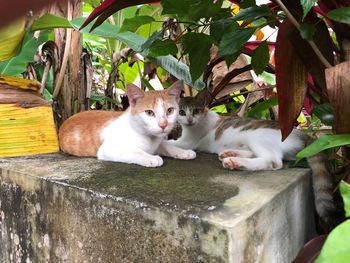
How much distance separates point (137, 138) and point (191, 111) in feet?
1.21

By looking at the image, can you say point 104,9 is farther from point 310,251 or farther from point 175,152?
point 310,251

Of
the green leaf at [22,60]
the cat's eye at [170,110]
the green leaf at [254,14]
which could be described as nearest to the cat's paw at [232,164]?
the cat's eye at [170,110]

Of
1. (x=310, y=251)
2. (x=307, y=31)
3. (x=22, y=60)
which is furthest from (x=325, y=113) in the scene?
(x=22, y=60)

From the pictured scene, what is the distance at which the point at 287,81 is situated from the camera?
3.13 ft

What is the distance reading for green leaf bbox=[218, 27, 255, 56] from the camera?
898mm

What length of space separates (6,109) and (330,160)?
3.98 ft

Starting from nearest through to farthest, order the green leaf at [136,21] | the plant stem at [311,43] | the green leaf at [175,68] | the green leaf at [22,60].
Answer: the plant stem at [311,43] < the green leaf at [136,21] < the green leaf at [175,68] < the green leaf at [22,60]

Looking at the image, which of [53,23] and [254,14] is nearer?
[254,14]

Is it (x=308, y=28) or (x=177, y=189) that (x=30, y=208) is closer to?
(x=177, y=189)

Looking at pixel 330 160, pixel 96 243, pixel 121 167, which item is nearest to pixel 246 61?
pixel 330 160

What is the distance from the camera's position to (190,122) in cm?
165

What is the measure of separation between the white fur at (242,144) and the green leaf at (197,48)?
12.2 inches

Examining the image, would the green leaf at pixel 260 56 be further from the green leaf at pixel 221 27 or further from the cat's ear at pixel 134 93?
the cat's ear at pixel 134 93

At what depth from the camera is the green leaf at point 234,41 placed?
2.95 feet
